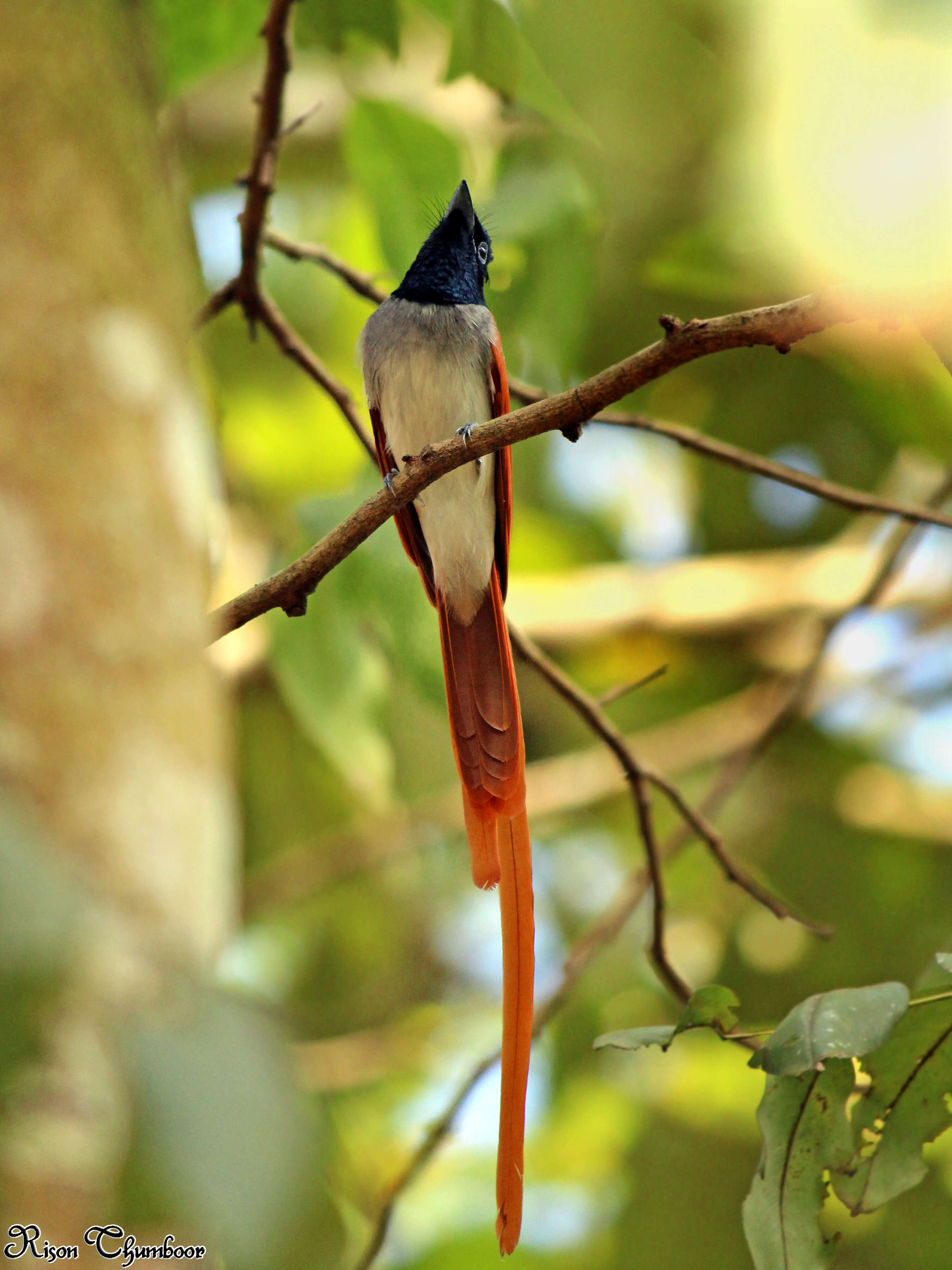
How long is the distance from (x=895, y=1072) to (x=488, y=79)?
158 centimetres

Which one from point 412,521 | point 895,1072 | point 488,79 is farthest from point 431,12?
point 895,1072

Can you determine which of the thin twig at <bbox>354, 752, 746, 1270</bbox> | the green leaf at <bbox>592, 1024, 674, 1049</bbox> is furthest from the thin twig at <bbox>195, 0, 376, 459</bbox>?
the green leaf at <bbox>592, 1024, 674, 1049</bbox>

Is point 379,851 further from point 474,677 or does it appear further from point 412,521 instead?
point 474,677

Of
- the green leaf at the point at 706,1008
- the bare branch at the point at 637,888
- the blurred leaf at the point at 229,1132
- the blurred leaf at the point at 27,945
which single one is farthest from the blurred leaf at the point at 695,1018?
the blurred leaf at the point at 27,945

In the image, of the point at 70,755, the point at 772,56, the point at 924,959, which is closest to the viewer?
the point at 70,755

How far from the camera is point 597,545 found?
4285 mm

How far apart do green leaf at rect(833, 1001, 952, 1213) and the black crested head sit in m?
1.75

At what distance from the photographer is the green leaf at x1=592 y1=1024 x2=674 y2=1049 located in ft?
4.52

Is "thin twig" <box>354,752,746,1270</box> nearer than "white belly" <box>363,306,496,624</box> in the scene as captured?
Yes

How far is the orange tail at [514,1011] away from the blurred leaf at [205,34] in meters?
1.46

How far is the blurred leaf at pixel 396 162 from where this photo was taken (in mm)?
2299

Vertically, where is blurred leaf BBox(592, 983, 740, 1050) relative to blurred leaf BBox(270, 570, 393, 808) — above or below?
below

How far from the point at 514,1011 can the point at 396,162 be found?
5.18 ft
